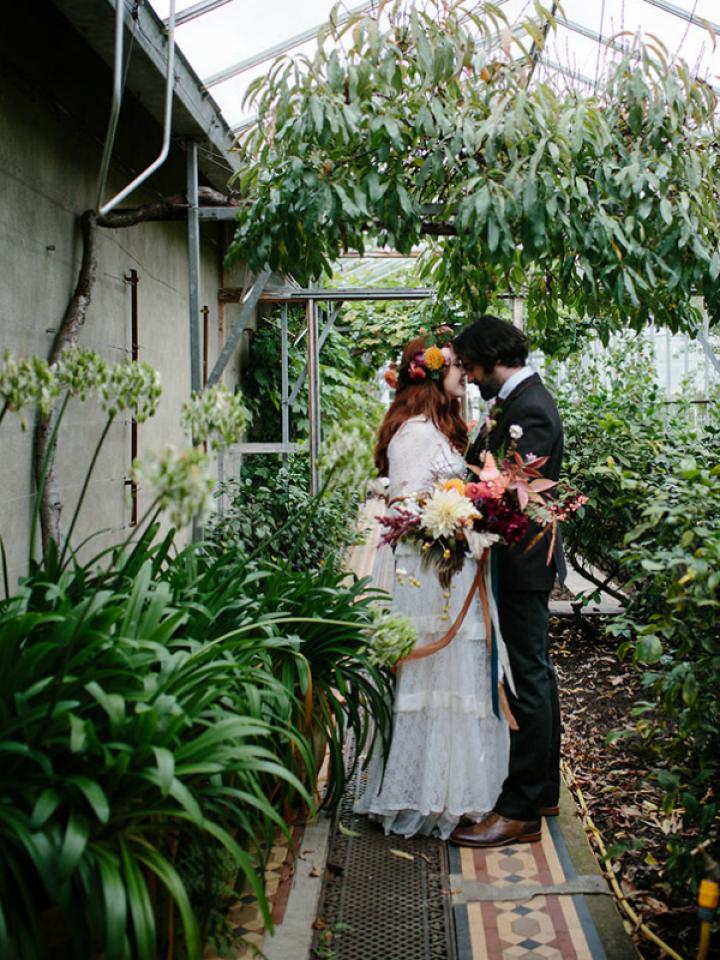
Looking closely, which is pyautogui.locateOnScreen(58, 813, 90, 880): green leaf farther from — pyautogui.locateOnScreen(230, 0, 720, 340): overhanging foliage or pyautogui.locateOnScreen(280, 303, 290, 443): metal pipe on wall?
pyautogui.locateOnScreen(280, 303, 290, 443): metal pipe on wall

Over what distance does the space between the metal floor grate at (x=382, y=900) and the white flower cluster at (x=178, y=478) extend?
4.37 ft

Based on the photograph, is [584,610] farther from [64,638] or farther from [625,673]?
[64,638]

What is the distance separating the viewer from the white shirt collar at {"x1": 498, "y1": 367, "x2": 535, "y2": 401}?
332cm

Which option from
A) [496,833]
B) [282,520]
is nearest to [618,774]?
[496,833]

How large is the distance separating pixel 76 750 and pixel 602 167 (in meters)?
2.94

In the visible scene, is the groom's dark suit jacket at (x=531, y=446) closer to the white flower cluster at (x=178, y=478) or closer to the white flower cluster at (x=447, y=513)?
the white flower cluster at (x=447, y=513)

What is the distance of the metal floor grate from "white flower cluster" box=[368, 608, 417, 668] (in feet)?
2.15

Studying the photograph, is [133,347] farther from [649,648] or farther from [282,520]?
[649,648]

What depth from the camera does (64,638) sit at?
2.12 metres

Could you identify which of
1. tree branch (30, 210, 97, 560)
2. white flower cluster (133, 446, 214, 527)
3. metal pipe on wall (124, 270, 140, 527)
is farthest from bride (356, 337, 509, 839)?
metal pipe on wall (124, 270, 140, 527)

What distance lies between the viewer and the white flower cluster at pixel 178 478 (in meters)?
2.01

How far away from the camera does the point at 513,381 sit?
10.9ft

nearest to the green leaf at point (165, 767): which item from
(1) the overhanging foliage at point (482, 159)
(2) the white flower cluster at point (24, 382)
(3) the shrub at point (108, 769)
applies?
(3) the shrub at point (108, 769)

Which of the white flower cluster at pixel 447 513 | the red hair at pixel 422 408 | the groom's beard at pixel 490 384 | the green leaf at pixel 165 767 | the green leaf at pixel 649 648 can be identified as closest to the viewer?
the green leaf at pixel 165 767
